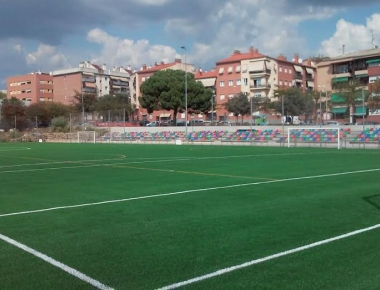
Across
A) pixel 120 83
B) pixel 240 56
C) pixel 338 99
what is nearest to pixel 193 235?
pixel 338 99

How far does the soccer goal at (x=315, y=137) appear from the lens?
3653 cm

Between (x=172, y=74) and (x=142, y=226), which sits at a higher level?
(x=172, y=74)

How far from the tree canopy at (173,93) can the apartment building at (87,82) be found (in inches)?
1608

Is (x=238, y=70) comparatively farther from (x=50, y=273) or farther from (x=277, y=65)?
(x=50, y=273)

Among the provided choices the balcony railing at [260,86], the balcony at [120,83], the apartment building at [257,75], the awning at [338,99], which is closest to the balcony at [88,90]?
the balcony at [120,83]

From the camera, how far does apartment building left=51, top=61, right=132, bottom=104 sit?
119875 mm

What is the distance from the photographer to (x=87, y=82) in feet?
395

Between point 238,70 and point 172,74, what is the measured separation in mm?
24812

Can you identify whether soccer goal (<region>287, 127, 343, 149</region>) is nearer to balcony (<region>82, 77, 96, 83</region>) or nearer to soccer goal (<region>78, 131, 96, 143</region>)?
soccer goal (<region>78, 131, 96, 143</region>)

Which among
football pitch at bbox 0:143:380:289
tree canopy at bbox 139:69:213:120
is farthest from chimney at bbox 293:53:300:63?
football pitch at bbox 0:143:380:289

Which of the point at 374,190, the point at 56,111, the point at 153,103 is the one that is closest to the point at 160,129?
the point at 153,103

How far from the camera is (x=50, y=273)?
214 inches

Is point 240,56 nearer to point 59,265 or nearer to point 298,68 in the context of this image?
point 298,68

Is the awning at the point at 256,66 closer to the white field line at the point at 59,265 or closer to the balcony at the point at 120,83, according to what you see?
the balcony at the point at 120,83
